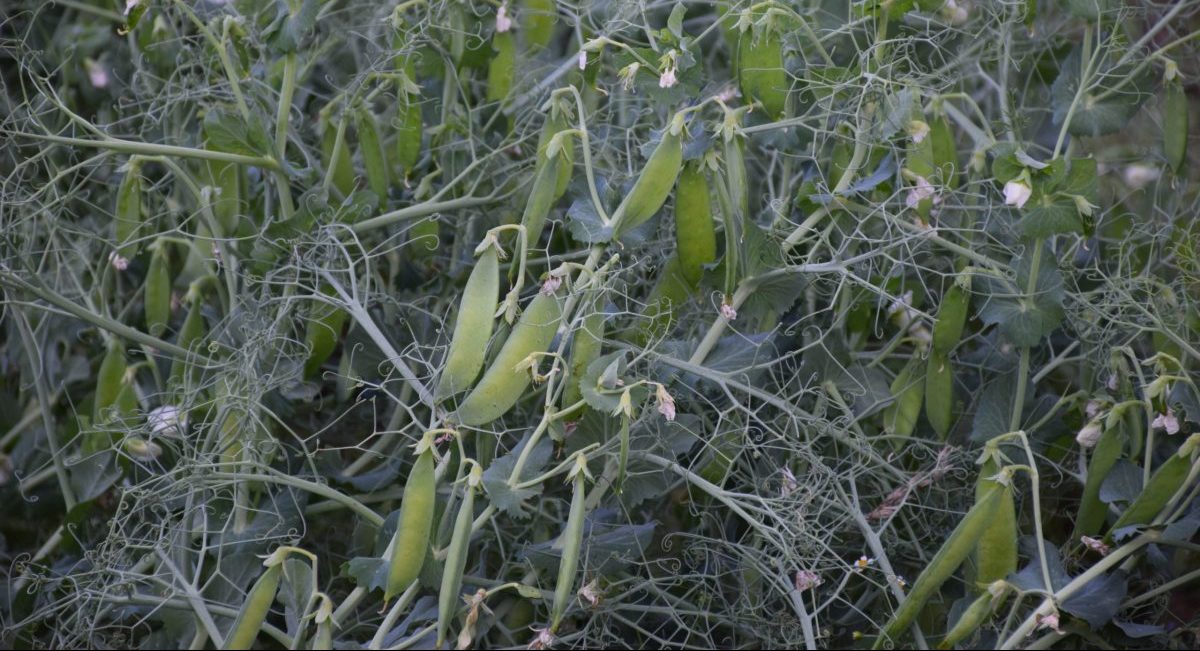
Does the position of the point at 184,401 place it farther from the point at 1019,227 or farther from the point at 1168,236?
the point at 1168,236

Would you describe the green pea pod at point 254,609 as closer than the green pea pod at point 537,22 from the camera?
Yes

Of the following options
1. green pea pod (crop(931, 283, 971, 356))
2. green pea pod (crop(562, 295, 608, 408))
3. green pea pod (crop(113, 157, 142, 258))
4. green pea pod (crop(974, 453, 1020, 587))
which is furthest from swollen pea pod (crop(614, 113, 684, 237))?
green pea pod (crop(113, 157, 142, 258))

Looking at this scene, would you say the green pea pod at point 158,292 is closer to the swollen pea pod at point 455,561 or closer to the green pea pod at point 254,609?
the green pea pod at point 254,609

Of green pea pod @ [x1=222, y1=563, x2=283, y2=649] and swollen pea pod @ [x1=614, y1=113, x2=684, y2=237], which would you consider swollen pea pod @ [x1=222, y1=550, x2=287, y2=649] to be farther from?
swollen pea pod @ [x1=614, y1=113, x2=684, y2=237]

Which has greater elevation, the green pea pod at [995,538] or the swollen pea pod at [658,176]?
the swollen pea pod at [658,176]

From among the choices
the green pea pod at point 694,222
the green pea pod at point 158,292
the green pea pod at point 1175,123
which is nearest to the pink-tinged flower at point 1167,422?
the green pea pod at point 1175,123

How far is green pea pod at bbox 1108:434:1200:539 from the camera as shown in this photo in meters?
1.28

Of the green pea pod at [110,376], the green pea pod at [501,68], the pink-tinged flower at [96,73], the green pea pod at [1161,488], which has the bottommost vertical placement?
the green pea pod at [1161,488]

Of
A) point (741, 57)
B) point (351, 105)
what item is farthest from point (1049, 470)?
point (351, 105)

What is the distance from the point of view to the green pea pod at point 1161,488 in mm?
1277

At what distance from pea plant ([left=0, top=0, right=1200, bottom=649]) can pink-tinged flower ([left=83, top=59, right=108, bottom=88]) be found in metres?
0.25

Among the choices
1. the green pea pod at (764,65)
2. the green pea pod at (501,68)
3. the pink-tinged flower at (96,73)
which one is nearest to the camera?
the green pea pod at (764,65)

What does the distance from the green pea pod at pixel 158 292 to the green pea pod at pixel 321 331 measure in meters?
0.22

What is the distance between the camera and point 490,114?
172cm
